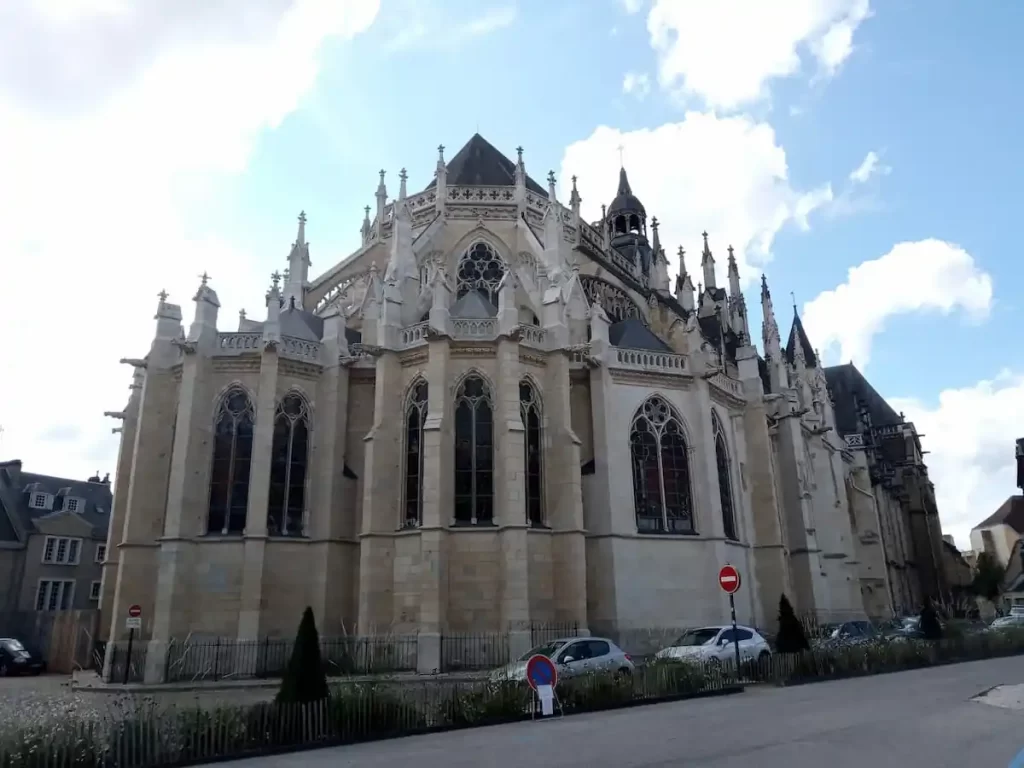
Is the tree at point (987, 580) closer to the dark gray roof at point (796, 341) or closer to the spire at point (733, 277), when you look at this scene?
the dark gray roof at point (796, 341)

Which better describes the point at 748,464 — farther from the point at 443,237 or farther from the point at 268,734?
the point at 268,734

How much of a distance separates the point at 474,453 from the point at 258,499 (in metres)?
6.28

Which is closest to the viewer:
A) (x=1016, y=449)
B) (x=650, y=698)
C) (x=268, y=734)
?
(x=268, y=734)

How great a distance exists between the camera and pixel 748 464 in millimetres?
26719

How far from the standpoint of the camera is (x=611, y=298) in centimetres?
3114

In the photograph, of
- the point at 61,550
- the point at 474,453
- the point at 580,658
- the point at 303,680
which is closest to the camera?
the point at 303,680

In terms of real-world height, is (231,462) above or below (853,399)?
below

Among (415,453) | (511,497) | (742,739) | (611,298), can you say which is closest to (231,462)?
(415,453)

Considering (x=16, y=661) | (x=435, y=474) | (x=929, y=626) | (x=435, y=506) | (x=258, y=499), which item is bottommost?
(x=16, y=661)

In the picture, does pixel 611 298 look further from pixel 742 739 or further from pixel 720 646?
pixel 742 739

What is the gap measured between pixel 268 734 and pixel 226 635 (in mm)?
11957

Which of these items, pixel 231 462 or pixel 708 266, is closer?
pixel 231 462

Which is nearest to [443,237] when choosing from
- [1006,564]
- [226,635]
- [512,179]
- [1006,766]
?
[512,179]

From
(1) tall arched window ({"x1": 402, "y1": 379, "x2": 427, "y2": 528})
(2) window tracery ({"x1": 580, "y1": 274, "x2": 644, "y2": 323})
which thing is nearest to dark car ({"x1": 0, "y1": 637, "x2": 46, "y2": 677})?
(1) tall arched window ({"x1": 402, "y1": 379, "x2": 427, "y2": 528})
